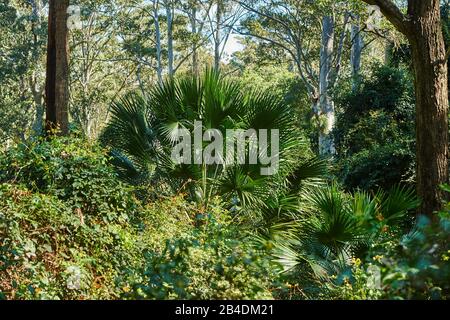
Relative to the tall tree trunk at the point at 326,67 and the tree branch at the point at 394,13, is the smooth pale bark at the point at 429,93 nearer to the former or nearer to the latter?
the tree branch at the point at 394,13

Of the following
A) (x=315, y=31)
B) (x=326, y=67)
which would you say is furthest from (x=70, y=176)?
(x=315, y=31)

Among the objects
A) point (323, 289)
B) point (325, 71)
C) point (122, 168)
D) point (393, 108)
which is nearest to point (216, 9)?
point (325, 71)

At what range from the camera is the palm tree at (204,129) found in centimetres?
897

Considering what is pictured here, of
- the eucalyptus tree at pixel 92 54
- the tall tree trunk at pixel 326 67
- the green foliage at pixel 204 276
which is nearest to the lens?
the green foliage at pixel 204 276

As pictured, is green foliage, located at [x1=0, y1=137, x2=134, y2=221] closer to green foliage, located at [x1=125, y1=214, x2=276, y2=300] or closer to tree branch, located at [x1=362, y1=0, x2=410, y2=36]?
green foliage, located at [x1=125, y1=214, x2=276, y2=300]

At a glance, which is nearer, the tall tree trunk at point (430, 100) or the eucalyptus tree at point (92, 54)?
the tall tree trunk at point (430, 100)

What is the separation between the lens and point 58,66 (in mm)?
11703

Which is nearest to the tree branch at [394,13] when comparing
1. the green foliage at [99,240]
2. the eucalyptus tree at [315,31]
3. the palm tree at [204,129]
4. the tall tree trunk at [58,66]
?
the palm tree at [204,129]

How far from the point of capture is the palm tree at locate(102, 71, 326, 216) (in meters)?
8.97

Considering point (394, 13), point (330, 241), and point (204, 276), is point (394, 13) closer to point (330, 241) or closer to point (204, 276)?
point (330, 241)

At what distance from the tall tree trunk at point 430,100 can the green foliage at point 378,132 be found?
15.2 ft

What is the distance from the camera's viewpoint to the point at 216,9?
3316 centimetres

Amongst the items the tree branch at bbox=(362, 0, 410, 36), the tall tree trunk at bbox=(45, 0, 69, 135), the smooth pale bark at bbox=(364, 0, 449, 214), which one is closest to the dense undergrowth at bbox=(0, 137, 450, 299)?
the smooth pale bark at bbox=(364, 0, 449, 214)
